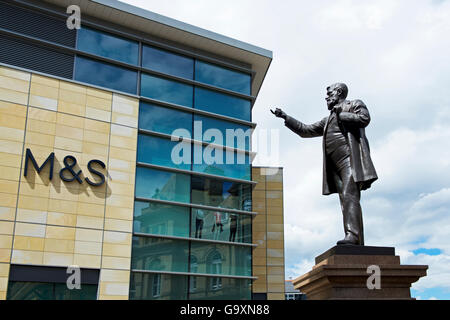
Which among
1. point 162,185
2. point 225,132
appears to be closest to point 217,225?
point 162,185

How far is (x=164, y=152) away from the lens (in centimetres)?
2180

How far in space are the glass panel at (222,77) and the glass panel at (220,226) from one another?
21.4 ft

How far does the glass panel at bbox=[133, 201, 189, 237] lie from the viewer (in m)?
20.4

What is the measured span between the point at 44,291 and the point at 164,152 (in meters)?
7.64

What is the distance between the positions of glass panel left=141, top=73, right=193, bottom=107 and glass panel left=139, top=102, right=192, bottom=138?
49cm

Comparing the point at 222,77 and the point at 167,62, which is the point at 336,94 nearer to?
the point at 167,62

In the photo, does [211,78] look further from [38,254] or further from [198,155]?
[38,254]

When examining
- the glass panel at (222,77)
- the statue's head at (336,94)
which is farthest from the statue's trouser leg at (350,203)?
the glass panel at (222,77)

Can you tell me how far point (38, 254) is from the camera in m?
17.7

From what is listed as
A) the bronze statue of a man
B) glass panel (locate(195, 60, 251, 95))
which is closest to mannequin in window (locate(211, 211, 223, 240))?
glass panel (locate(195, 60, 251, 95))

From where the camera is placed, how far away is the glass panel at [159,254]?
19969 millimetres

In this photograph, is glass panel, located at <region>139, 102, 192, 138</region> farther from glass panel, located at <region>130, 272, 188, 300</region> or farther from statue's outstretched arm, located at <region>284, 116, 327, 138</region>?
statue's outstretched arm, located at <region>284, 116, 327, 138</region>
